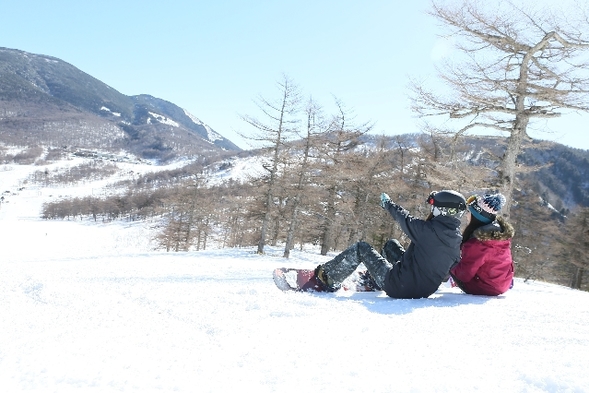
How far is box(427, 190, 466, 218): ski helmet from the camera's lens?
3445 millimetres

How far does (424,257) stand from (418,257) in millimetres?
64

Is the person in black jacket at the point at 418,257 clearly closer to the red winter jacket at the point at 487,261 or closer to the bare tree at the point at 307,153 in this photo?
the red winter jacket at the point at 487,261

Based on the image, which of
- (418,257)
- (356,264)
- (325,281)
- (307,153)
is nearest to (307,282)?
(325,281)

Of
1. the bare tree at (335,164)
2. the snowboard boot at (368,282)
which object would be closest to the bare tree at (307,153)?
the bare tree at (335,164)

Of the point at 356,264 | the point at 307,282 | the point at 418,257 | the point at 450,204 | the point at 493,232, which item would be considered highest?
the point at 450,204

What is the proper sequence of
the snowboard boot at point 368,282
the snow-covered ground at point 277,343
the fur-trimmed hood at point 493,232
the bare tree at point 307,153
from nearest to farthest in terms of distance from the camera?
1. the snow-covered ground at point 277,343
2. the fur-trimmed hood at point 493,232
3. the snowboard boot at point 368,282
4. the bare tree at point 307,153

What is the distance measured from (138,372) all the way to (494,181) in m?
9.74

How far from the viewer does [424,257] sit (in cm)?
356

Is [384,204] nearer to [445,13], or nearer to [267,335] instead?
[267,335]

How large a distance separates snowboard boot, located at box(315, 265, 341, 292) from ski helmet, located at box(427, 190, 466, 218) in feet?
4.65

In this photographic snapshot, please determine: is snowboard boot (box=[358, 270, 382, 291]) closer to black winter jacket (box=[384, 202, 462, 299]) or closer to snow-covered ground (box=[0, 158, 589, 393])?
black winter jacket (box=[384, 202, 462, 299])

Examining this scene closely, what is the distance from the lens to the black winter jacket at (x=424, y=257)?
348 centimetres

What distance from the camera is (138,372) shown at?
69.6 inches

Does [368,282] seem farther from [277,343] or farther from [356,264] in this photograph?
[277,343]
